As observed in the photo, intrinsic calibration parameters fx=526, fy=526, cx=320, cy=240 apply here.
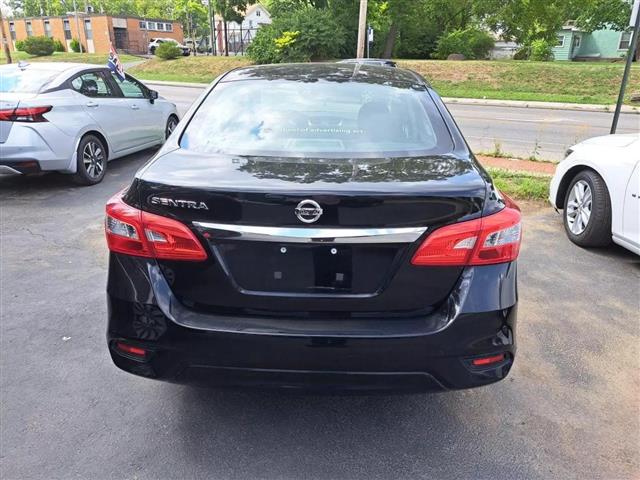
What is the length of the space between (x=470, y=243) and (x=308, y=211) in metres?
0.65

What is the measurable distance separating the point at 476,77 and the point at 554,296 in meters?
23.9

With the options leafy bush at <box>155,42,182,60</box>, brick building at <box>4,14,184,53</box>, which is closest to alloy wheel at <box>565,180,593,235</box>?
leafy bush at <box>155,42,182,60</box>

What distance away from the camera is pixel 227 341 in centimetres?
210

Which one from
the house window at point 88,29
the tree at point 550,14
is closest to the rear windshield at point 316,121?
the tree at point 550,14

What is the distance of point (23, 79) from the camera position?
6816mm

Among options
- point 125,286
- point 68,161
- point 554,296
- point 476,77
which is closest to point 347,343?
point 125,286

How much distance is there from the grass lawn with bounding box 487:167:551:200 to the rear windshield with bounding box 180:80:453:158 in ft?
13.0

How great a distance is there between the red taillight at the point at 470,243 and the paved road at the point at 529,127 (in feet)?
25.9

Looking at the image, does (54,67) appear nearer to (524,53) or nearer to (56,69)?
(56,69)

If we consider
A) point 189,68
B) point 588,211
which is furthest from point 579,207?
point 189,68

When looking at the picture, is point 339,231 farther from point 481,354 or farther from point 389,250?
point 481,354

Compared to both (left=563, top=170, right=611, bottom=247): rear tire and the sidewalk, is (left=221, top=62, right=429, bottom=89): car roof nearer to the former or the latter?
(left=563, top=170, right=611, bottom=247): rear tire

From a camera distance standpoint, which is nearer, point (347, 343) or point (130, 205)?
point (347, 343)

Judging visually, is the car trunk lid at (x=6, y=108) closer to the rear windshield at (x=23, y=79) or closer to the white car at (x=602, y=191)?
the rear windshield at (x=23, y=79)
